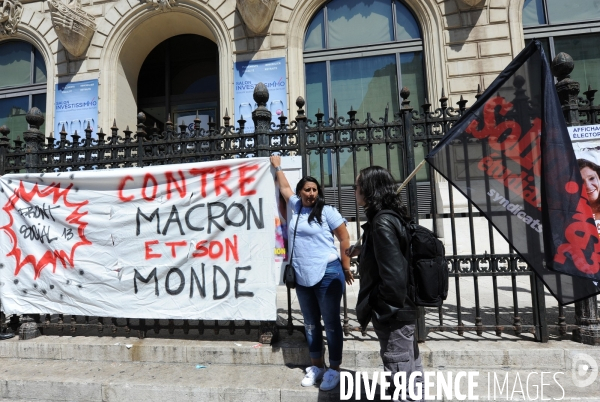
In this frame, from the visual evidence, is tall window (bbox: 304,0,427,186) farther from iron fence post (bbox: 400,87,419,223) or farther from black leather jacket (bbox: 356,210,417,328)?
black leather jacket (bbox: 356,210,417,328)

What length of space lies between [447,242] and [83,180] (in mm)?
6685

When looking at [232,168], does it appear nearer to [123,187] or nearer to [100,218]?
[123,187]

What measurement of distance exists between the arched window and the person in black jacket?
10.7 meters

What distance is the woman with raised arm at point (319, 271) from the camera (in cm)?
316

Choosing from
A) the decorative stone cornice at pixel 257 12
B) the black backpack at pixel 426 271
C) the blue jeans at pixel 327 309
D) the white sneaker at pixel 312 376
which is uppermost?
the decorative stone cornice at pixel 257 12

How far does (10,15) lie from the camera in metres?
12.2

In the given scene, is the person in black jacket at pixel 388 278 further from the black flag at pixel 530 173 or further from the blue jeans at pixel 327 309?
the black flag at pixel 530 173

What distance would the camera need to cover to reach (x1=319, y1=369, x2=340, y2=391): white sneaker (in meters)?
3.10

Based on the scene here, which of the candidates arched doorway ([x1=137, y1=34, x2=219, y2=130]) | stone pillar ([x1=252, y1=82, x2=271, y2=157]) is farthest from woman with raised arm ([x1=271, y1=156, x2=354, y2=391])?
arched doorway ([x1=137, y1=34, x2=219, y2=130])

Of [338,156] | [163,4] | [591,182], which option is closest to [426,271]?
[338,156]

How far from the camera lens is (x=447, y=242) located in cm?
754

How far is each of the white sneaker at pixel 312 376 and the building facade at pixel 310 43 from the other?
8.07 meters

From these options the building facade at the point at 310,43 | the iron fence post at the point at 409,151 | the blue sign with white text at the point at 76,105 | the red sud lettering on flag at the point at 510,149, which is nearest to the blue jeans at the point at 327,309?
the iron fence post at the point at 409,151

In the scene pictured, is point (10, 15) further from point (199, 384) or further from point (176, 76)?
point (199, 384)
